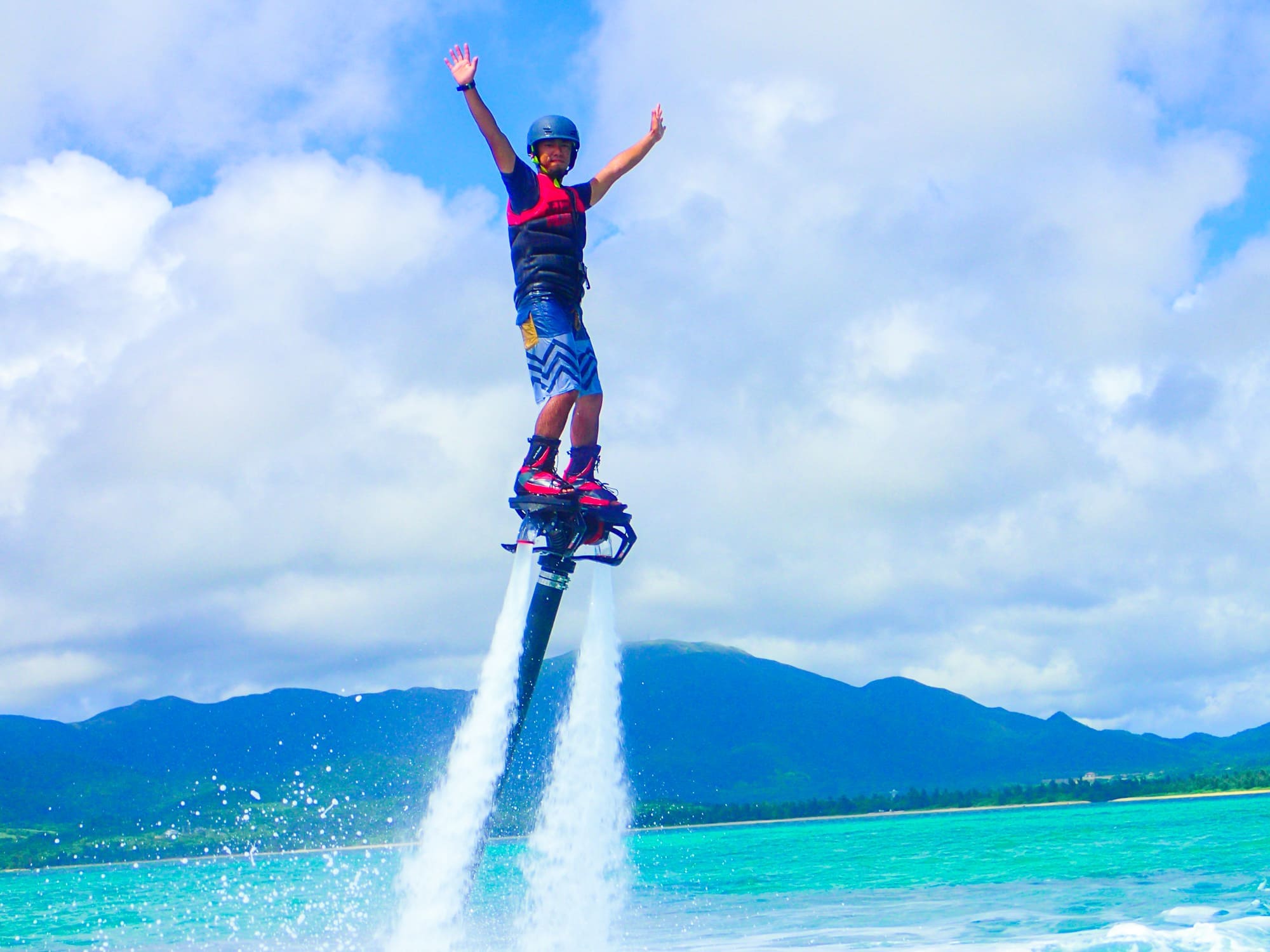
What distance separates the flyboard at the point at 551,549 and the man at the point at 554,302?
0.56 ft

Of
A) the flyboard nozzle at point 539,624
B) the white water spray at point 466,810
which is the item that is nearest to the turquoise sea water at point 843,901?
the white water spray at point 466,810

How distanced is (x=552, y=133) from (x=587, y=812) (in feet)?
26.2

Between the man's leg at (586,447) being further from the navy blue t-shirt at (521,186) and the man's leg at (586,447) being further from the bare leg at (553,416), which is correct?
the navy blue t-shirt at (521,186)

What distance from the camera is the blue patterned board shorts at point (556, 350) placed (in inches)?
522

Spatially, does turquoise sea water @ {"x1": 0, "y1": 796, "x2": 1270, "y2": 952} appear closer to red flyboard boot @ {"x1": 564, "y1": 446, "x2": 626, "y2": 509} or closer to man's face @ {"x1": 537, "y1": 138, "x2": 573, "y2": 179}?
red flyboard boot @ {"x1": 564, "y1": 446, "x2": 626, "y2": 509}

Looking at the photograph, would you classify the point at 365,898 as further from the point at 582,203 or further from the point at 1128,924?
the point at 582,203

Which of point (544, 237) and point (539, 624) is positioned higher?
point (544, 237)

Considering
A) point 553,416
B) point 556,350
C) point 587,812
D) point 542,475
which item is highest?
point 556,350

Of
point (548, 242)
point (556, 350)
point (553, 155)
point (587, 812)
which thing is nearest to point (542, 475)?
point (556, 350)

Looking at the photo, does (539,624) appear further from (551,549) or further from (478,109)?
(478,109)

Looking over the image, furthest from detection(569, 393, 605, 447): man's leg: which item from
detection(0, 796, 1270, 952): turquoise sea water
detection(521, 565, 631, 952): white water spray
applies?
detection(0, 796, 1270, 952): turquoise sea water

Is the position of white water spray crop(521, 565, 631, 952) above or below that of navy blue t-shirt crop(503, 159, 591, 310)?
below

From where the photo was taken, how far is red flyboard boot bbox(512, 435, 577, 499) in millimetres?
12914

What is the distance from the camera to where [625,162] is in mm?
14188
